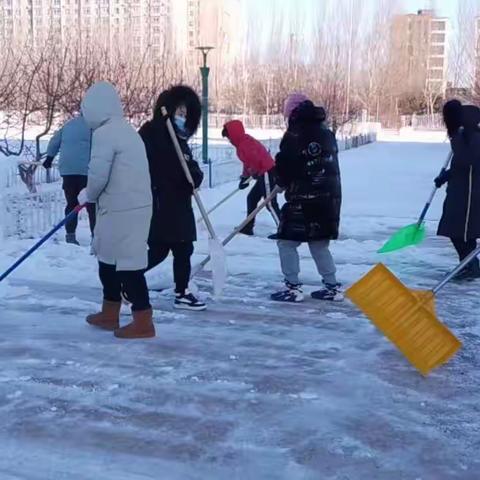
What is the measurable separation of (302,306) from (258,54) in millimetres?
44466

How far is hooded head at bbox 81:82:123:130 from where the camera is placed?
415 centimetres

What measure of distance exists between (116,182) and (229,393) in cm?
129

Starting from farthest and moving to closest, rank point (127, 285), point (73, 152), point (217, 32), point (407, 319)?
point (217, 32) → point (73, 152) → point (127, 285) → point (407, 319)

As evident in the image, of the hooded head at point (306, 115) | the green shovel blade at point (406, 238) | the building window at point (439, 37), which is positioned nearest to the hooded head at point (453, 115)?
the green shovel blade at point (406, 238)

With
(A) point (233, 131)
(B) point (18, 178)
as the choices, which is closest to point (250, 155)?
(A) point (233, 131)

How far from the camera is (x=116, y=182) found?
4188mm

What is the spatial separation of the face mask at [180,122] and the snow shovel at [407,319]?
141 centimetres

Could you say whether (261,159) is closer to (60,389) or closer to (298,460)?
(60,389)

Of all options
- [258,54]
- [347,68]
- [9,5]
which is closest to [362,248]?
[347,68]

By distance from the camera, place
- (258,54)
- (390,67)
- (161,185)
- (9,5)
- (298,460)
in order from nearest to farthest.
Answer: (298,460) → (161,185) → (390,67) → (258,54) → (9,5)

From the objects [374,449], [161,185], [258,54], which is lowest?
[374,449]

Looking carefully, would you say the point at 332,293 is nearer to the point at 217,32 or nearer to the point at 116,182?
the point at 116,182

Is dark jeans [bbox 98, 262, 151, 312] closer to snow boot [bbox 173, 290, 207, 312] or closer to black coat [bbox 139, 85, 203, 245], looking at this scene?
black coat [bbox 139, 85, 203, 245]

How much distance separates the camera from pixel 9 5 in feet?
228
